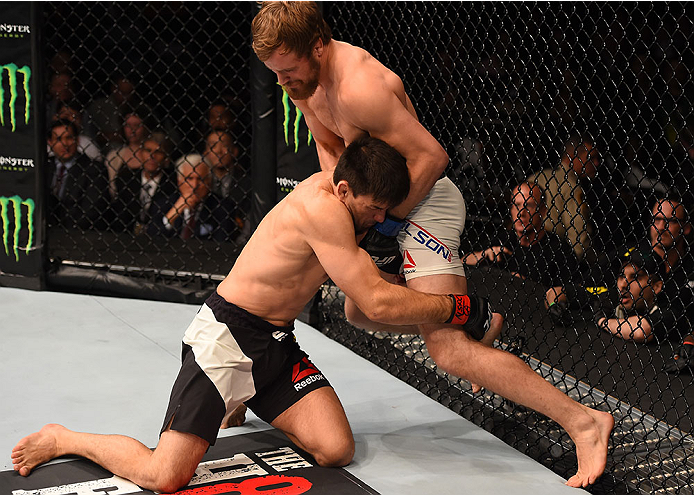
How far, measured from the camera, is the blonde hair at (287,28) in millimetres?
1733

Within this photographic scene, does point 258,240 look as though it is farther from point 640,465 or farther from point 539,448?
point 640,465

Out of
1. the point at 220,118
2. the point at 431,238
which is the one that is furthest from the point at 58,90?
the point at 431,238

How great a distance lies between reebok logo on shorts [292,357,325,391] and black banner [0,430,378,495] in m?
0.17

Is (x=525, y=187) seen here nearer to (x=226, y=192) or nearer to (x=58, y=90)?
(x=226, y=192)

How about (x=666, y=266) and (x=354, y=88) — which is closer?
(x=354, y=88)

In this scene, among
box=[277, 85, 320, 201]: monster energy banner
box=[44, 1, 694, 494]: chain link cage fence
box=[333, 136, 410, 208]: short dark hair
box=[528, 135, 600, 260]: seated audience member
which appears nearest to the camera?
box=[333, 136, 410, 208]: short dark hair

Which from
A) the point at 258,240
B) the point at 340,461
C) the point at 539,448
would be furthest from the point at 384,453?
the point at 258,240

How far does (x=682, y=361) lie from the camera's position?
8.32 feet

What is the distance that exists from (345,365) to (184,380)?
88 centimetres

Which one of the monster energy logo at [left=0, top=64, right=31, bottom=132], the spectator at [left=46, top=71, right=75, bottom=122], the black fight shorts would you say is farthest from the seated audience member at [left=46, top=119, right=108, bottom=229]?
the black fight shorts

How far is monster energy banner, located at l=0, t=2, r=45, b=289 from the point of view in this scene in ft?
10.5

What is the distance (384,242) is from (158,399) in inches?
31.9

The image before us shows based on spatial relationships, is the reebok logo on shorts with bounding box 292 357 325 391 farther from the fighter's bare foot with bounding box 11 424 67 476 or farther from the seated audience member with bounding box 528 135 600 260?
the seated audience member with bounding box 528 135 600 260

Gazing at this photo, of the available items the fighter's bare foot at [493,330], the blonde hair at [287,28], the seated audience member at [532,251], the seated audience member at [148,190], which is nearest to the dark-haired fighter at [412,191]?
the blonde hair at [287,28]
